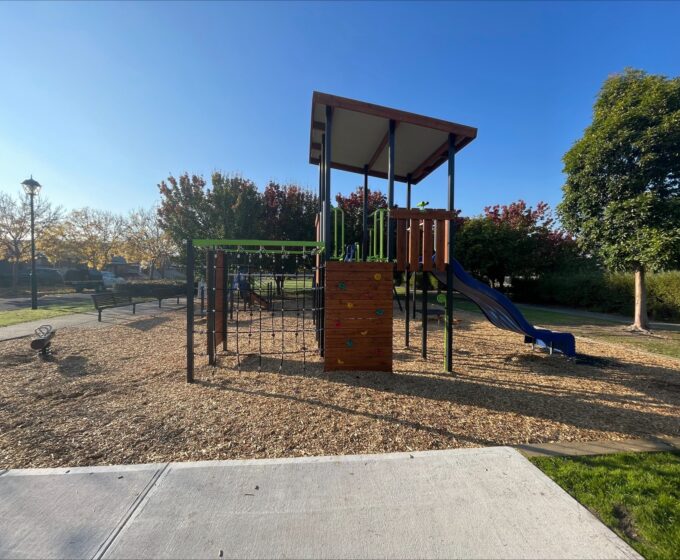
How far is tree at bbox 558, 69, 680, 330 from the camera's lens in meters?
9.34

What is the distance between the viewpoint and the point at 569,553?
1.98 m

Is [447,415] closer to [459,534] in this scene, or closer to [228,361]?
[459,534]

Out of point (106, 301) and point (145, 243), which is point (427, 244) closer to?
point (106, 301)

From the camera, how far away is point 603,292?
1797cm

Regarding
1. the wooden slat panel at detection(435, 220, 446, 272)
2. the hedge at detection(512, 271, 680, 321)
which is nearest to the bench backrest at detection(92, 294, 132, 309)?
the wooden slat panel at detection(435, 220, 446, 272)

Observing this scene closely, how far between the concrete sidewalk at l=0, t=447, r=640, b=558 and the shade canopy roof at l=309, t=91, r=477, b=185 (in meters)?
4.92

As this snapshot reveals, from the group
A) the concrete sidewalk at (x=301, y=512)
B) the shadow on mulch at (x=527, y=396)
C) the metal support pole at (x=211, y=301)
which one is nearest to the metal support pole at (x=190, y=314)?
the shadow on mulch at (x=527, y=396)

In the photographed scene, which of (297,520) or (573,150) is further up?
(573,150)

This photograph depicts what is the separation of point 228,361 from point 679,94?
13.5 m

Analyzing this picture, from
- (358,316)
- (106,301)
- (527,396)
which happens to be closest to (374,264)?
(358,316)

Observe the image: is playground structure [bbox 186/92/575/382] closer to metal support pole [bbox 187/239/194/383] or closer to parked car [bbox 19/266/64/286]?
metal support pole [bbox 187/239/194/383]

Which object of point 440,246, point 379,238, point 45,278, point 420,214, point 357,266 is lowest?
point 45,278

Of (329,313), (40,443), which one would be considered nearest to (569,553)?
(329,313)

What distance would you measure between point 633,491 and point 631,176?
1080 centimetres
